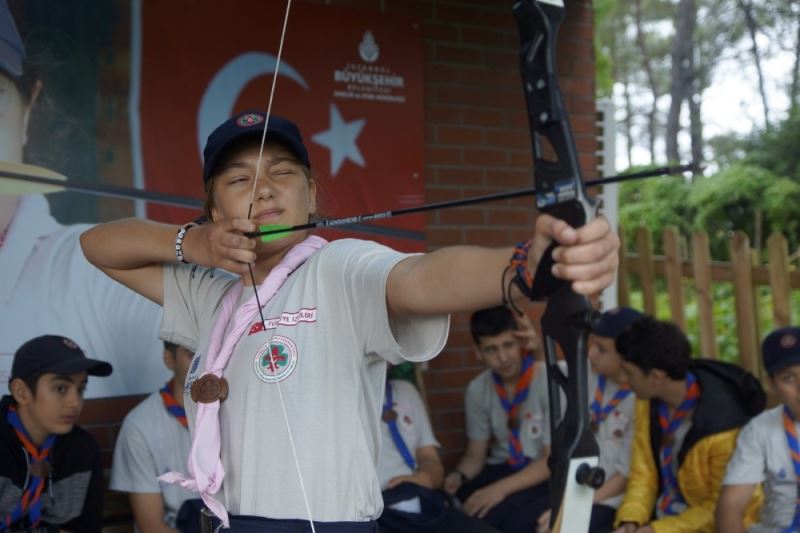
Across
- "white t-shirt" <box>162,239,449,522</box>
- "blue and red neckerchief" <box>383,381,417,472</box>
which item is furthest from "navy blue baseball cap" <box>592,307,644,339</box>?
"white t-shirt" <box>162,239,449,522</box>

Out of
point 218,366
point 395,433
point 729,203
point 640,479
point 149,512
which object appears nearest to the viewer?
point 218,366

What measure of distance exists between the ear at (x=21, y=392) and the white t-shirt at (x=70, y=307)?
296 mm

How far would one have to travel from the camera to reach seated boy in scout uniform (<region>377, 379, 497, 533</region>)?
3701 mm

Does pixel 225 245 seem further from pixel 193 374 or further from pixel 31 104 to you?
pixel 31 104

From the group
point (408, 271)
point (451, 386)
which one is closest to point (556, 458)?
point (408, 271)

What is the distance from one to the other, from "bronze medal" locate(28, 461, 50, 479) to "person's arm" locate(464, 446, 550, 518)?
1.79m

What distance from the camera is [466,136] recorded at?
15.6ft

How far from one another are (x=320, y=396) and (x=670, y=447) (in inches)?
92.9

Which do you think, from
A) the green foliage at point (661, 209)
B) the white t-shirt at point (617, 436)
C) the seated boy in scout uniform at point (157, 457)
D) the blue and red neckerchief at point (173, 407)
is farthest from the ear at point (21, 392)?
the green foliage at point (661, 209)

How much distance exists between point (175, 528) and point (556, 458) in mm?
2399

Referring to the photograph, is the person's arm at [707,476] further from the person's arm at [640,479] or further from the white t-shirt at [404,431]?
the white t-shirt at [404,431]

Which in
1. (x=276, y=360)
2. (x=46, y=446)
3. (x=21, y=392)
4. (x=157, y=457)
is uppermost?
(x=276, y=360)

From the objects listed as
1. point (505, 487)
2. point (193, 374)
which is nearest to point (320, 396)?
point (193, 374)

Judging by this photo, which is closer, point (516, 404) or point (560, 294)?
point (560, 294)
